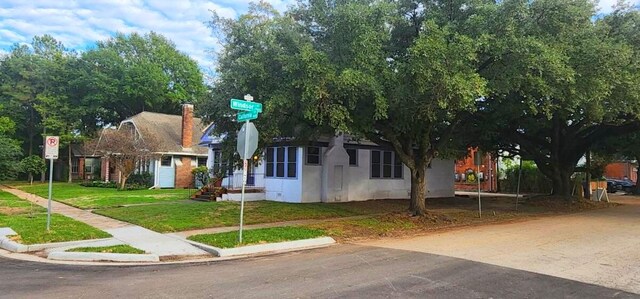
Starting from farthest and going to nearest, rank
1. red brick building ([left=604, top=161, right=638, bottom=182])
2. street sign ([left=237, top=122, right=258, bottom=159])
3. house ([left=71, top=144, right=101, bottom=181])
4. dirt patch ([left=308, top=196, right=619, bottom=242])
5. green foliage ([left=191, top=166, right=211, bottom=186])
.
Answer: red brick building ([left=604, top=161, right=638, bottom=182]) < house ([left=71, top=144, right=101, bottom=181]) < green foliage ([left=191, top=166, right=211, bottom=186]) < dirt patch ([left=308, top=196, right=619, bottom=242]) < street sign ([left=237, top=122, right=258, bottom=159])

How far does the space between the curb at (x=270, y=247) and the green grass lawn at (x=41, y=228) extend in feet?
9.91

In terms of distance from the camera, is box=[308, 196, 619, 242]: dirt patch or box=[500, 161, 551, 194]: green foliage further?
box=[500, 161, 551, 194]: green foliage

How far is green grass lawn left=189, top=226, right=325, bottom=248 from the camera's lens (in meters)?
11.4

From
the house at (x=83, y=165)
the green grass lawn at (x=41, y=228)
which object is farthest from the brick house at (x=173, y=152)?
the green grass lawn at (x=41, y=228)

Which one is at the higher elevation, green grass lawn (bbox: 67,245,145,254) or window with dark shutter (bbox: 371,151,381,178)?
window with dark shutter (bbox: 371,151,381,178)

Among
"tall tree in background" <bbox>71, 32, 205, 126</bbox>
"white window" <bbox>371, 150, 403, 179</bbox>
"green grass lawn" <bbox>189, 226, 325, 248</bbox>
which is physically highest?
"tall tree in background" <bbox>71, 32, 205, 126</bbox>

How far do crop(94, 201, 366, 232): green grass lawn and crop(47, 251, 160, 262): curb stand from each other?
3743 millimetres

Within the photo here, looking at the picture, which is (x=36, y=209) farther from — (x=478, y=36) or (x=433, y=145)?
(x=478, y=36)

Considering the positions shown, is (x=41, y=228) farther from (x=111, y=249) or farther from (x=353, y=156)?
(x=353, y=156)

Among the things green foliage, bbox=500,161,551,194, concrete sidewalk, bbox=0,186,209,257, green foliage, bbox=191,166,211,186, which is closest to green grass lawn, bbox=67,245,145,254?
concrete sidewalk, bbox=0,186,209,257

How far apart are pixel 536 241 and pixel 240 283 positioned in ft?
26.9

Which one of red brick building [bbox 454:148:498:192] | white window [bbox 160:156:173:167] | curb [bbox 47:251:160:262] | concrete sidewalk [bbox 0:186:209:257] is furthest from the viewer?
red brick building [bbox 454:148:498:192]

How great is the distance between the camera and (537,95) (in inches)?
562

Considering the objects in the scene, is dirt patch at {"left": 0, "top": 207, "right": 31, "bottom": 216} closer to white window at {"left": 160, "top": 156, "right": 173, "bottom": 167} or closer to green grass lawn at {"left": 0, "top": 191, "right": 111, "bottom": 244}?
green grass lawn at {"left": 0, "top": 191, "right": 111, "bottom": 244}
